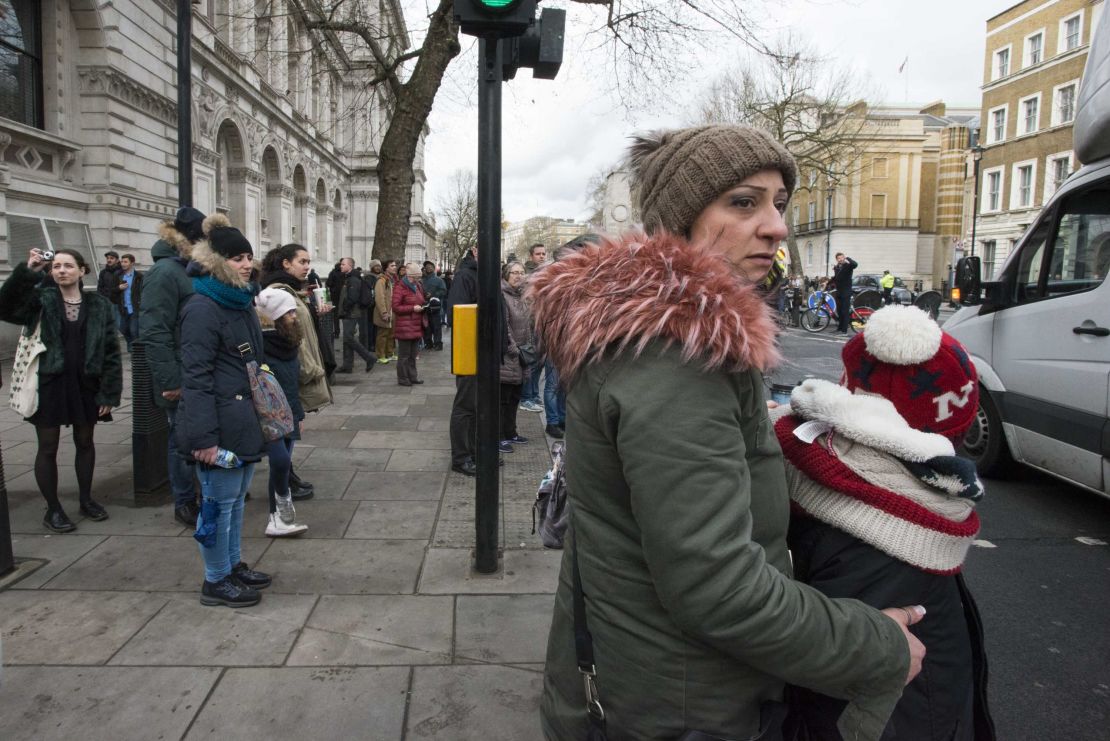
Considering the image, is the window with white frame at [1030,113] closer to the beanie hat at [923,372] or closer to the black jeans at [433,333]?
the black jeans at [433,333]

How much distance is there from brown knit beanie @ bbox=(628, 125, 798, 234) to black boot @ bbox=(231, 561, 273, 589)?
319 cm

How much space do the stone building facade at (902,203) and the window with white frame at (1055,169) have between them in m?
17.7

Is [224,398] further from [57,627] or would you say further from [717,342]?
[717,342]

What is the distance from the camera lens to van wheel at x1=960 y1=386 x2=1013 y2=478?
553cm

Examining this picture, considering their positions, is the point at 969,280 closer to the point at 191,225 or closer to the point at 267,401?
the point at 267,401

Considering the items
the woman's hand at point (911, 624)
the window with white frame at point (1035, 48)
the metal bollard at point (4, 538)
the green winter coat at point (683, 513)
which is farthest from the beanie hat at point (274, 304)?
the window with white frame at point (1035, 48)

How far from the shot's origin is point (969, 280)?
17.7ft

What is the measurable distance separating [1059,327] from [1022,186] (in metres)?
38.3

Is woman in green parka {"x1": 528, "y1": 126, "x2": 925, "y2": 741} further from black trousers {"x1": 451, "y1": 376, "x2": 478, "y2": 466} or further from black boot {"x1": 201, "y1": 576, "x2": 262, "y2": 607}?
black trousers {"x1": 451, "y1": 376, "x2": 478, "y2": 466}

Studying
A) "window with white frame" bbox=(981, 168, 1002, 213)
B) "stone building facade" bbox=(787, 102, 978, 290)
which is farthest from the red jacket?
"stone building facade" bbox=(787, 102, 978, 290)

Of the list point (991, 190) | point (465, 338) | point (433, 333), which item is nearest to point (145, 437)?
point (465, 338)

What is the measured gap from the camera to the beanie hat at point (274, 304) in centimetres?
482

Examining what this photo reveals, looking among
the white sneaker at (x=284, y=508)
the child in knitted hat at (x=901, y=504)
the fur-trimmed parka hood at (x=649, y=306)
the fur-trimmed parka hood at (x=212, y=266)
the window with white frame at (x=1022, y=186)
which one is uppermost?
the window with white frame at (x=1022, y=186)

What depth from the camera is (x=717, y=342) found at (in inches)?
42.9
